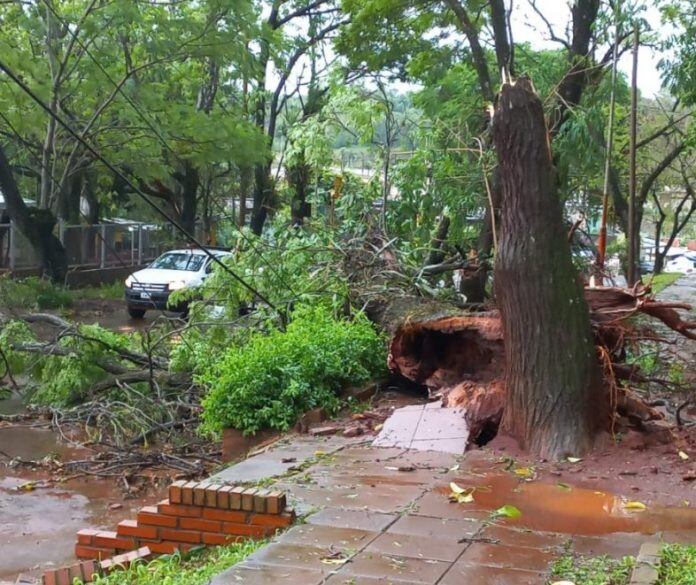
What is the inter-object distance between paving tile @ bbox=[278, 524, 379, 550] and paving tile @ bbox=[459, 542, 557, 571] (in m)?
0.57

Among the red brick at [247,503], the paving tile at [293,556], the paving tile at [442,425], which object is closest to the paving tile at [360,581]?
the paving tile at [293,556]

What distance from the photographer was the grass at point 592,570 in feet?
14.0

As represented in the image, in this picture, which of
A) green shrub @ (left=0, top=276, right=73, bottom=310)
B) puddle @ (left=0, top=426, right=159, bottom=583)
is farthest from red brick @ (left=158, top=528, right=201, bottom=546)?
green shrub @ (left=0, top=276, right=73, bottom=310)

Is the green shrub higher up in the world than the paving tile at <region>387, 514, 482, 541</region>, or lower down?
higher up

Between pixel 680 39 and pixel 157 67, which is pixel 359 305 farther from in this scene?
pixel 157 67

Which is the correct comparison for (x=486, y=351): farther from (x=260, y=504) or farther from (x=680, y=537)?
(x=260, y=504)

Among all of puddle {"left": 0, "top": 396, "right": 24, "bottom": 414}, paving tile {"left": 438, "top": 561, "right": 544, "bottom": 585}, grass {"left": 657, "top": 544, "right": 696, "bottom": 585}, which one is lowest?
puddle {"left": 0, "top": 396, "right": 24, "bottom": 414}

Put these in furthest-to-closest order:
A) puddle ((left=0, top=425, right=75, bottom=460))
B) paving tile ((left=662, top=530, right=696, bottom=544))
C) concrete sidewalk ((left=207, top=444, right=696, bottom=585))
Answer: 1. puddle ((left=0, top=425, right=75, bottom=460))
2. paving tile ((left=662, top=530, right=696, bottom=544))
3. concrete sidewalk ((left=207, top=444, right=696, bottom=585))

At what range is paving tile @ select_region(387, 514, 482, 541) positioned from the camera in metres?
5.07

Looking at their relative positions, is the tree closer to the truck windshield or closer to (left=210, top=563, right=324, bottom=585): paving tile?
the truck windshield

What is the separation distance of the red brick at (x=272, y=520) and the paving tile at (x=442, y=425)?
2.44m

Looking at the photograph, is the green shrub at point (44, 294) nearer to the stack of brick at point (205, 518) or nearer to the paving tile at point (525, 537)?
the stack of brick at point (205, 518)

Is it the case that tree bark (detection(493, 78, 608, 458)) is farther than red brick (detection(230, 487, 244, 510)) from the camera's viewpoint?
Yes

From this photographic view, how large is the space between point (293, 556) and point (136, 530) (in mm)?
1371
